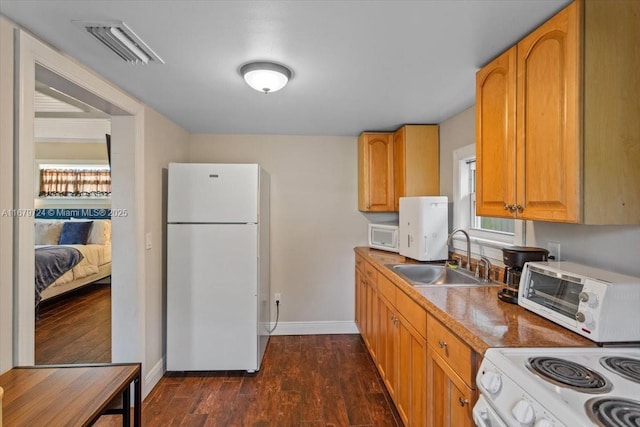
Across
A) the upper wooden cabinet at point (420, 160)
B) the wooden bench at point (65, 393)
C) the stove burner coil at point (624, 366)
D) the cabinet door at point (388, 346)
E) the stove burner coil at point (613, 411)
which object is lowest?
the cabinet door at point (388, 346)

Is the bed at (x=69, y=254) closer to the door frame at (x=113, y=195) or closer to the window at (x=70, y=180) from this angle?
the window at (x=70, y=180)

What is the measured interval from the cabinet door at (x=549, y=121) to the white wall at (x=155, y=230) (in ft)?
7.99

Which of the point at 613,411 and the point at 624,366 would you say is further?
the point at 624,366

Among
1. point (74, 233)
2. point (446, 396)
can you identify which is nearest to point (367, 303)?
point (446, 396)

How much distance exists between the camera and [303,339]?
3.38 m

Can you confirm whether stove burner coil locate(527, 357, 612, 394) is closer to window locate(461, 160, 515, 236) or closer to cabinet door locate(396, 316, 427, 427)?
cabinet door locate(396, 316, 427, 427)

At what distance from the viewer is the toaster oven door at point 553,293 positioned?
1.18 meters

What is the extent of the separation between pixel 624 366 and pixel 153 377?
2.84 m

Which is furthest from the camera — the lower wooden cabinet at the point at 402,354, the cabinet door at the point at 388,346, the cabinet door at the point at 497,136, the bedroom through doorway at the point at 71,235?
the bedroom through doorway at the point at 71,235

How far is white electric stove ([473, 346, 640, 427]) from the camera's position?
75 centimetres

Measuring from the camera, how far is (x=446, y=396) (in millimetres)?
1353

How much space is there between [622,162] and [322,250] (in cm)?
266

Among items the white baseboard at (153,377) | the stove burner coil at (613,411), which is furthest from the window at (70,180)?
the stove burner coil at (613,411)

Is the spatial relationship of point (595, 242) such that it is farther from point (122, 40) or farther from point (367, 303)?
point (122, 40)
